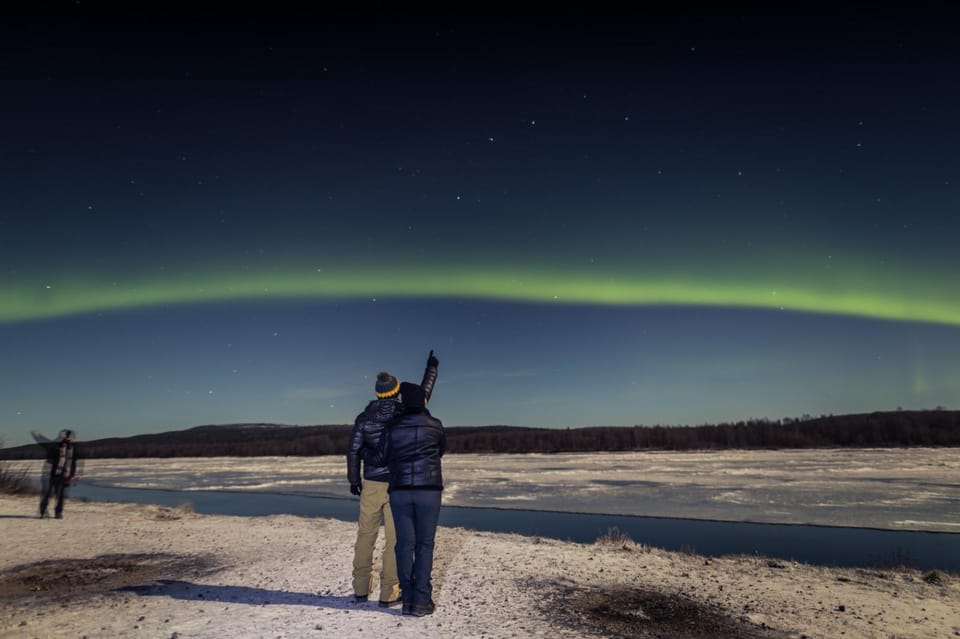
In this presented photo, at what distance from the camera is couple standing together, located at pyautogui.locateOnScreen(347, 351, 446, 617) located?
6312 millimetres

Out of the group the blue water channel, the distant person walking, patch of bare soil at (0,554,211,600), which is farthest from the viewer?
the distant person walking

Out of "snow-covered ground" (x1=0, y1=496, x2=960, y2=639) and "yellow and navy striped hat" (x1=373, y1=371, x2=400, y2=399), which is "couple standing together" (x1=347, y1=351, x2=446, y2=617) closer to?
"yellow and navy striped hat" (x1=373, y1=371, x2=400, y2=399)

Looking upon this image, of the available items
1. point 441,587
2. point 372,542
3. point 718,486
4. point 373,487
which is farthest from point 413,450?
point 718,486

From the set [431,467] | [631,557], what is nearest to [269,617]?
[431,467]

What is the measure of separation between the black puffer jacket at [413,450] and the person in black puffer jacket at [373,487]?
309mm

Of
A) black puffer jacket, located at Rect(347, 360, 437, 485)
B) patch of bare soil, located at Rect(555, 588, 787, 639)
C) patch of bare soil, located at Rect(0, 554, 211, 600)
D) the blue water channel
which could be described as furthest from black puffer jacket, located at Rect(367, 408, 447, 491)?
the blue water channel

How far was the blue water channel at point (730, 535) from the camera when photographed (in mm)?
13008

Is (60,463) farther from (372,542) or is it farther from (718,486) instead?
(718,486)

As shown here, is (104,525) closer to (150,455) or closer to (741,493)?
(741,493)

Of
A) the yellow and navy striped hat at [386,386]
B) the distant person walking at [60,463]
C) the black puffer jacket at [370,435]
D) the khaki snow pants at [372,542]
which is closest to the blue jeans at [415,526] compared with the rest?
the khaki snow pants at [372,542]

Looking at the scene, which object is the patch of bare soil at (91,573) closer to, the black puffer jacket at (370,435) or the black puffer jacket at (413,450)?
the black puffer jacket at (370,435)

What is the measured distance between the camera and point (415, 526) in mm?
6344

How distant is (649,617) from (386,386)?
397 centimetres

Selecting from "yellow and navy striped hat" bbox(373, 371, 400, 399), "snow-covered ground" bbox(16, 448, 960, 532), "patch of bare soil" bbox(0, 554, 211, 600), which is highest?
"yellow and navy striped hat" bbox(373, 371, 400, 399)
